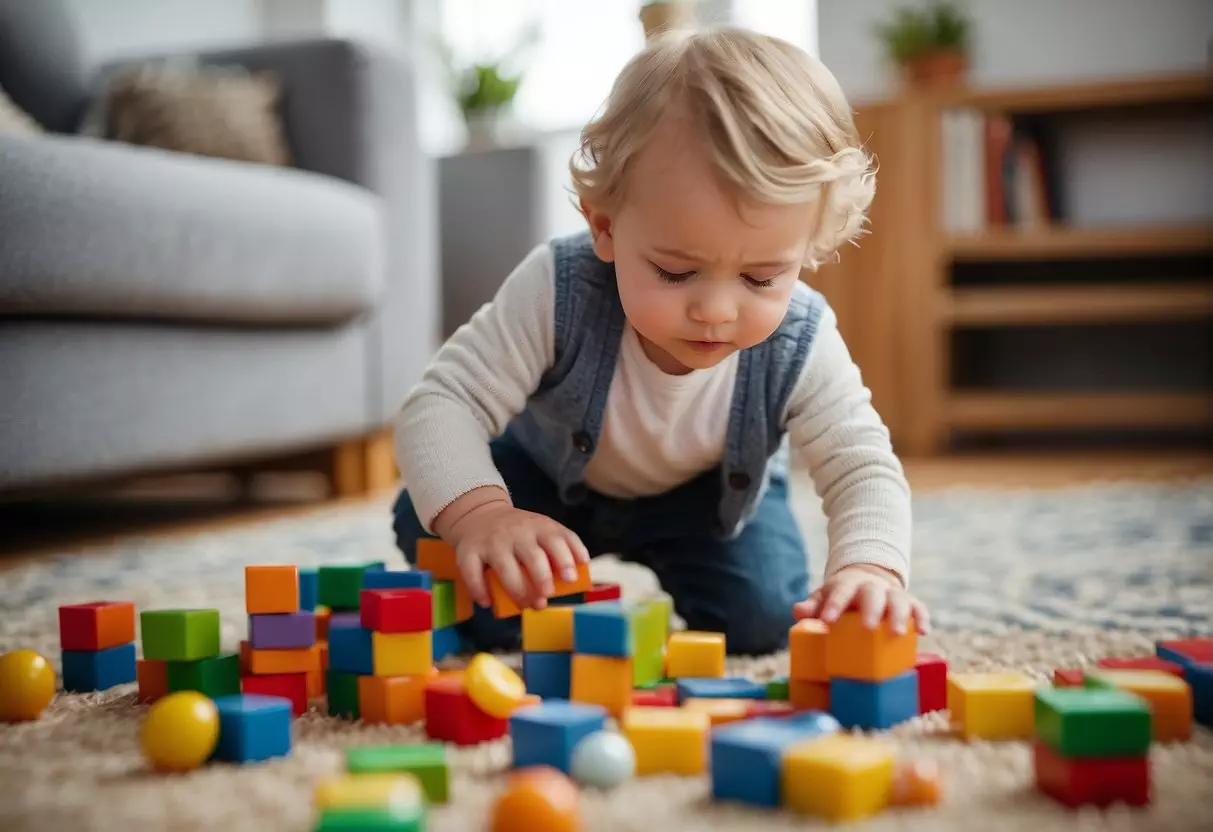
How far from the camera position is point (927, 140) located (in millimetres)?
2770

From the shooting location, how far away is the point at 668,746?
0.61 m

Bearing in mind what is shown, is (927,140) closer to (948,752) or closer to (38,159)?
(38,159)

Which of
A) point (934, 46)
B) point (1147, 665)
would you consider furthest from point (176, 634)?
point (934, 46)

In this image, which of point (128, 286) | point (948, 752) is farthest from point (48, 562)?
point (948, 752)

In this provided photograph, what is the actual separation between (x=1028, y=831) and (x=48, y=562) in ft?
4.14

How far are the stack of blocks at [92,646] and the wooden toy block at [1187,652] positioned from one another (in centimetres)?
71

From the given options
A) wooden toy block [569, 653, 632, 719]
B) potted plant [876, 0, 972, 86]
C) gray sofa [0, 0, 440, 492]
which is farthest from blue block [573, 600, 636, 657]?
potted plant [876, 0, 972, 86]

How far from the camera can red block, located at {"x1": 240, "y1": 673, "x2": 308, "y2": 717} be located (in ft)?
2.51

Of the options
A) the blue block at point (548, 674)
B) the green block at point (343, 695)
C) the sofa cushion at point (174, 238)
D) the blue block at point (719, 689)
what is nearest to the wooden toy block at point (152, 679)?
the green block at point (343, 695)

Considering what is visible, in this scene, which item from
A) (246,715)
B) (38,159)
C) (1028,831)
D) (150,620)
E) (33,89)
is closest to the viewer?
(1028,831)

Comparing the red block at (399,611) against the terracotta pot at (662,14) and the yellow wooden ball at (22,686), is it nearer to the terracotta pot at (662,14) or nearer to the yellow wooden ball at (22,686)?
the yellow wooden ball at (22,686)

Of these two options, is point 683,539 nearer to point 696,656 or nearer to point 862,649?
point 696,656

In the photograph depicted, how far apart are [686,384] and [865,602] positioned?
1.06ft

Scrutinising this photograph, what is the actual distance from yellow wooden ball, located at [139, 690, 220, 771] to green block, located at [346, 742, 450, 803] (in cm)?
10
